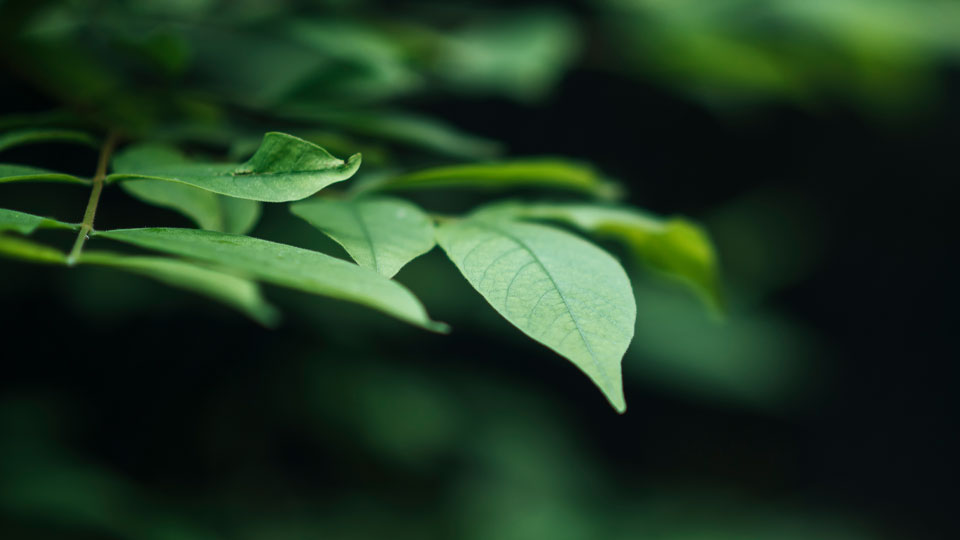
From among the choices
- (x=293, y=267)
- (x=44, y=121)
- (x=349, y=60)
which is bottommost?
(x=293, y=267)

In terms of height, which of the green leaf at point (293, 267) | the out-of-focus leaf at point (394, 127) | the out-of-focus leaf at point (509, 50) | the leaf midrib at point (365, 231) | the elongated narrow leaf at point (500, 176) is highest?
the out-of-focus leaf at point (509, 50)

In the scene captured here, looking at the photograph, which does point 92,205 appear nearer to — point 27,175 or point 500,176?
point 27,175

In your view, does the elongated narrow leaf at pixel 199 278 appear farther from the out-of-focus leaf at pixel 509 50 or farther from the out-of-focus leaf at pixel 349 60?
the out-of-focus leaf at pixel 509 50

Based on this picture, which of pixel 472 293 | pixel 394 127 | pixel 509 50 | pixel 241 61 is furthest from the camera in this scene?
pixel 472 293

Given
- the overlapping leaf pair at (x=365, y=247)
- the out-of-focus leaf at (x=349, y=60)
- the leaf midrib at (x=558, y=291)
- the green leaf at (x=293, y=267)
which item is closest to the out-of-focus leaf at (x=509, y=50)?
the out-of-focus leaf at (x=349, y=60)

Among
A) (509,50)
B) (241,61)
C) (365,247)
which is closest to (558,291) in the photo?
(365,247)

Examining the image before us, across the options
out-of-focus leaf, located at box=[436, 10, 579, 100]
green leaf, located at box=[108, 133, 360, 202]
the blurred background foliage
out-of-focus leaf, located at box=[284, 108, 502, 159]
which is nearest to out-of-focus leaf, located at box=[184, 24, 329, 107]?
the blurred background foliage
